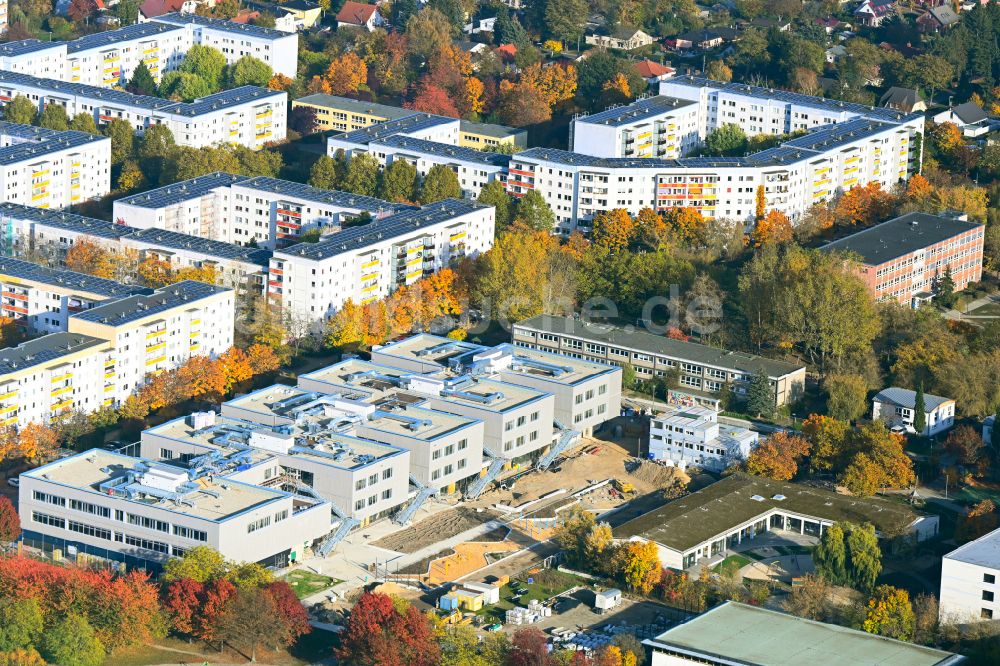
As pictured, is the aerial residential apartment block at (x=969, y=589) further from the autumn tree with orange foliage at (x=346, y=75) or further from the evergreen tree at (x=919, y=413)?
the autumn tree with orange foliage at (x=346, y=75)

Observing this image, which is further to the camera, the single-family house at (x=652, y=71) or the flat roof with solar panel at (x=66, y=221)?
the single-family house at (x=652, y=71)

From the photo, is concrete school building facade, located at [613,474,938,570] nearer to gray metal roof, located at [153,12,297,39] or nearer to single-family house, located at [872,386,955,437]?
single-family house, located at [872,386,955,437]

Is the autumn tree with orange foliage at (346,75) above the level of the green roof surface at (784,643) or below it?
above

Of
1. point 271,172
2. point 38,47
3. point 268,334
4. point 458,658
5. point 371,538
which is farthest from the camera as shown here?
point 38,47

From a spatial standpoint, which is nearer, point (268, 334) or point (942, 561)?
point (942, 561)

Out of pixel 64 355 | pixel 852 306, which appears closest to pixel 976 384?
pixel 852 306

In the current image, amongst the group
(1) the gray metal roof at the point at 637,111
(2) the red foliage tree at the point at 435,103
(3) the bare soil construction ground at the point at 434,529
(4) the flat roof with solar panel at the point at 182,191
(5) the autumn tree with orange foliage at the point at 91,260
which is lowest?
(3) the bare soil construction ground at the point at 434,529

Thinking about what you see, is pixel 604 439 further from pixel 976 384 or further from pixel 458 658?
pixel 458 658

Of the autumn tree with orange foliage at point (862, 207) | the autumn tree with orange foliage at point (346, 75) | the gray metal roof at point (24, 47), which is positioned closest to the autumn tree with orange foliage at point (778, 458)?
the autumn tree with orange foliage at point (862, 207)
